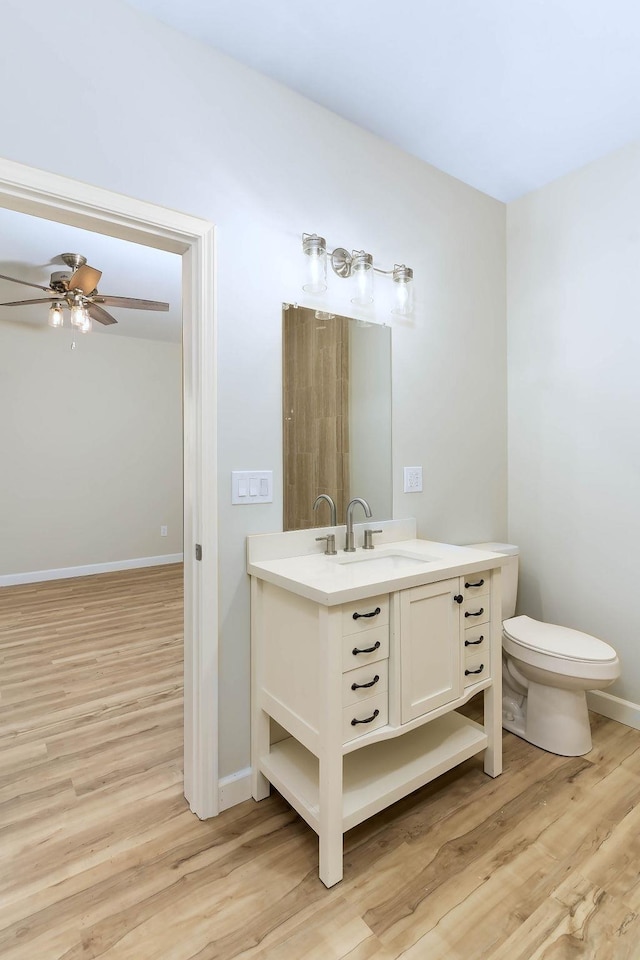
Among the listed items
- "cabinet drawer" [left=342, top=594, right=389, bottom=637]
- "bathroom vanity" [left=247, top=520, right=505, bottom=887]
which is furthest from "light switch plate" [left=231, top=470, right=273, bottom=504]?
"cabinet drawer" [left=342, top=594, right=389, bottom=637]

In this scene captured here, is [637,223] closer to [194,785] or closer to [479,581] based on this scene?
[479,581]

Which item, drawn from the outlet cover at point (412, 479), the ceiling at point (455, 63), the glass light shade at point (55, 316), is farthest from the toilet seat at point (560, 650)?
the glass light shade at point (55, 316)

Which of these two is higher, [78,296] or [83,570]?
[78,296]

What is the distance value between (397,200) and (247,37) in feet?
2.70

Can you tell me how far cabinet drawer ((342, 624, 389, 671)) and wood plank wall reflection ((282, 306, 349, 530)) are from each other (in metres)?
0.55

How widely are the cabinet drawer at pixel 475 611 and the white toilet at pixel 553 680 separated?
382 mm

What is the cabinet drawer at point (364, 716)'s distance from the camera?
131 cm

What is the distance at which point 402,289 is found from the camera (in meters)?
2.02

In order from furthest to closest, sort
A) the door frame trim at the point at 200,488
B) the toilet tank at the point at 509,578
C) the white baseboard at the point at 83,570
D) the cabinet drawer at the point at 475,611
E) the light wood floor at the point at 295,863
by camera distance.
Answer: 1. the white baseboard at the point at 83,570
2. the toilet tank at the point at 509,578
3. the cabinet drawer at the point at 475,611
4. the door frame trim at the point at 200,488
5. the light wood floor at the point at 295,863

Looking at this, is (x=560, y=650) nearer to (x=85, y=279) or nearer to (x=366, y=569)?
(x=366, y=569)

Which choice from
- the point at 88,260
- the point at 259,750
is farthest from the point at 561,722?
the point at 88,260

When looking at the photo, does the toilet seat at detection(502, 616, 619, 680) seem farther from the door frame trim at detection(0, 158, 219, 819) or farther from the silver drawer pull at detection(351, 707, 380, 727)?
the door frame trim at detection(0, 158, 219, 819)

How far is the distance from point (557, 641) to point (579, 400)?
1171 millimetres

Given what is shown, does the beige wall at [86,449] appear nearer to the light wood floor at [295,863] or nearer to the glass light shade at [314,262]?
the light wood floor at [295,863]
